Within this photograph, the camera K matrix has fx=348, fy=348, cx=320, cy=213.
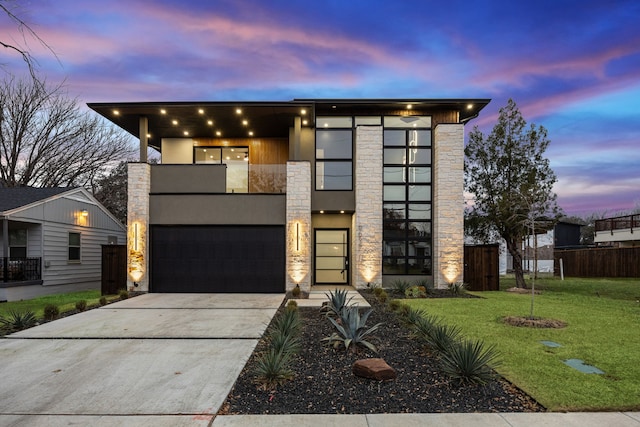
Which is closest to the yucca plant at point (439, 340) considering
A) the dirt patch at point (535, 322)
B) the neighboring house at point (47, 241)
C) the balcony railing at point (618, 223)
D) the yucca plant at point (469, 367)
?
the yucca plant at point (469, 367)

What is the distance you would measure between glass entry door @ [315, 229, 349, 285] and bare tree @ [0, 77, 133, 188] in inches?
773

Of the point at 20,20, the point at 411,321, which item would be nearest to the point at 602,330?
the point at 411,321

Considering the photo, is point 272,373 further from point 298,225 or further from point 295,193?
point 295,193

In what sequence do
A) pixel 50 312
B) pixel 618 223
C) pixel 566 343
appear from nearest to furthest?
pixel 566 343 → pixel 50 312 → pixel 618 223

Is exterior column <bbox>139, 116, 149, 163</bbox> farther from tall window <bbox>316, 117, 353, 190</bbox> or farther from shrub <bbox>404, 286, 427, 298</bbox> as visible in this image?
shrub <bbox>404, 286, 427, 298</bbox>

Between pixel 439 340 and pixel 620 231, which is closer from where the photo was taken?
pixel 439 340

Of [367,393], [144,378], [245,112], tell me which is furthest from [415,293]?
[144,378]

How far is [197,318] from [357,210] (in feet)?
23.7

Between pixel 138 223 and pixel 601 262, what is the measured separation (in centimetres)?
2390

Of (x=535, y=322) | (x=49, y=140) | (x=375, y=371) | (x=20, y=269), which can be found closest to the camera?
(x=375, y=371)

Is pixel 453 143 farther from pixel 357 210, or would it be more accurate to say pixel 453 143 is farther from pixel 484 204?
pixel 357 210

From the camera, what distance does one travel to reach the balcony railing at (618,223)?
23.6m

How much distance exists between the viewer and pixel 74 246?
16.5m

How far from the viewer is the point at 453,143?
44.1ft
